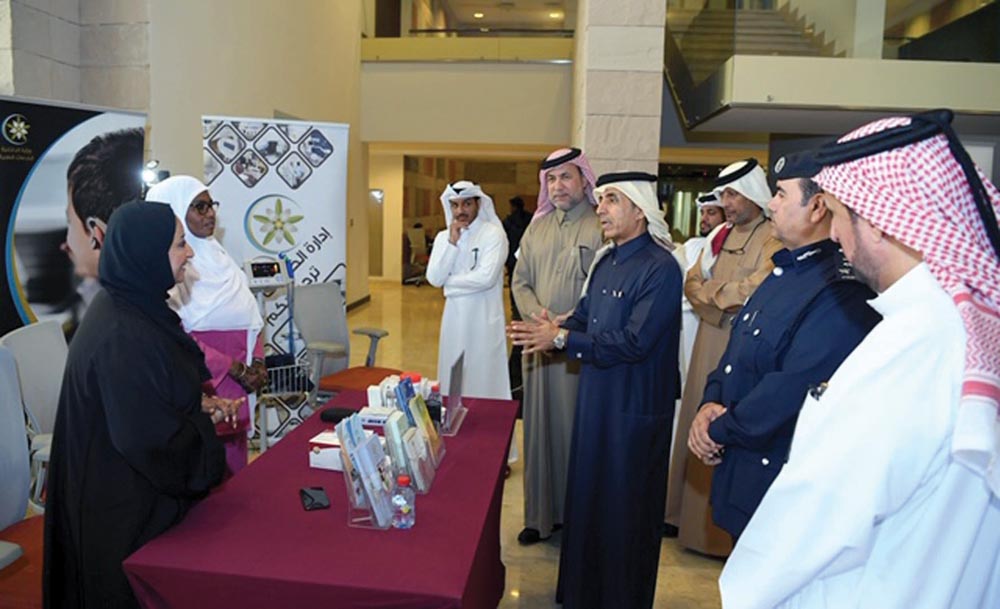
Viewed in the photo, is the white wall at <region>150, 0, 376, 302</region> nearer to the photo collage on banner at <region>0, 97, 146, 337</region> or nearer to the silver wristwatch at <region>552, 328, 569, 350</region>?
the photo collage on banner at <region>0, 97, 146, 337</region>

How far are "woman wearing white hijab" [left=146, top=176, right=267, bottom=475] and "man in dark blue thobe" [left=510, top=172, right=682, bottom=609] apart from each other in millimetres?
1484

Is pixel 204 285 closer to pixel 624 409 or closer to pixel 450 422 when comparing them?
pixel 450 422

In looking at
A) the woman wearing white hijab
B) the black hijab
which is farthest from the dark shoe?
the black hijab

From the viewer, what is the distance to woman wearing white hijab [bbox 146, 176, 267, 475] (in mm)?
3457

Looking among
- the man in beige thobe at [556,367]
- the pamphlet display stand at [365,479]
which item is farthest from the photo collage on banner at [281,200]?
the pamphlet display stand at [365,479]

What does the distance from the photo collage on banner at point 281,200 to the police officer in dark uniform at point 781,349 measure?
10.9ft

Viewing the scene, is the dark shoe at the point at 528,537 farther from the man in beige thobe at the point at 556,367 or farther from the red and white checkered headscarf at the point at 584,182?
the red and white checkered headscarf at the point at 584,182

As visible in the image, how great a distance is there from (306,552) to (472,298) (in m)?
2.89

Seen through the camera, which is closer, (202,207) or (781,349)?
(781,349)

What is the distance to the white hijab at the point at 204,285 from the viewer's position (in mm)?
3594

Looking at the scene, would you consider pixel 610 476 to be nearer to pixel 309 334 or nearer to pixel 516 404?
pixel 516 404

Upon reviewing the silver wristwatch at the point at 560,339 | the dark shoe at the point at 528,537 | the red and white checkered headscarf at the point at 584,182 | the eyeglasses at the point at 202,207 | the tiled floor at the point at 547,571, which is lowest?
the tiled floor at the point at 547,571

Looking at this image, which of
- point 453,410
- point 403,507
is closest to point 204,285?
point 453,410

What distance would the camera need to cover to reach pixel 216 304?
369 centimetres
